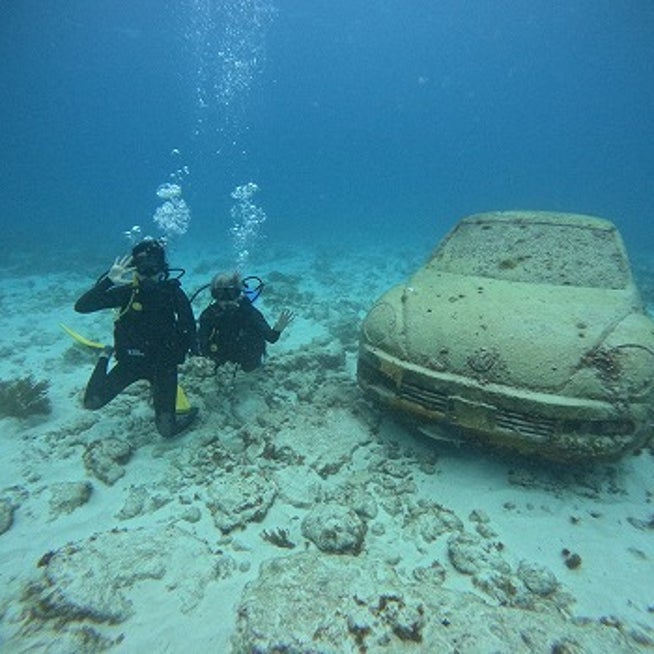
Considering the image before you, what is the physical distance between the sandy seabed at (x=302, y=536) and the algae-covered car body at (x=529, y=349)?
2.23 feet

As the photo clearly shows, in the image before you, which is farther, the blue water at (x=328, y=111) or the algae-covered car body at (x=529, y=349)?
the blue water at (x=328, y=111)

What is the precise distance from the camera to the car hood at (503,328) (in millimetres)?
3621

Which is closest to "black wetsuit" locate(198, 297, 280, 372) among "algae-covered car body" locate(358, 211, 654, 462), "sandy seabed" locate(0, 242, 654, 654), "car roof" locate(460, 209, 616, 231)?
"sandy seabed" locate(0, 242, 654, 654)

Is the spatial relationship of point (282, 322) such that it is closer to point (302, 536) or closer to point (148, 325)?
point (148, 325)

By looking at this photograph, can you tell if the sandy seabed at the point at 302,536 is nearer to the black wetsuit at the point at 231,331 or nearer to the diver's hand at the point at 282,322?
the black wetsuit at the point at 231,331

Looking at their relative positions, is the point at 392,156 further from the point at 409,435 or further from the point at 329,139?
the point at 409,435

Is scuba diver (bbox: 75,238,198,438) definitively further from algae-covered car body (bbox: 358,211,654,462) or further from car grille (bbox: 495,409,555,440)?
car grille (bbox: 495,409,555,440)

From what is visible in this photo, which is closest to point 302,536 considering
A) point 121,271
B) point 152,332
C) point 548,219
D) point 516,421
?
point 516,421

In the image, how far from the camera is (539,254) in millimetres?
4953

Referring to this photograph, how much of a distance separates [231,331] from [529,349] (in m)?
3.31

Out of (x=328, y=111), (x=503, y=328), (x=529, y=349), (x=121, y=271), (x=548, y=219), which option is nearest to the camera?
(x=529, y=349)

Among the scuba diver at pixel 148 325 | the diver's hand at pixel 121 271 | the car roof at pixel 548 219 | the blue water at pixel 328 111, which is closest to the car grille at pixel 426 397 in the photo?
A: the scuba diver at pixel 148 325

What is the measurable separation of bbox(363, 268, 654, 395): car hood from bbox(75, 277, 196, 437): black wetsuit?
222cm

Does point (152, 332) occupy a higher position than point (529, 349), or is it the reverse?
point (529, 349)
